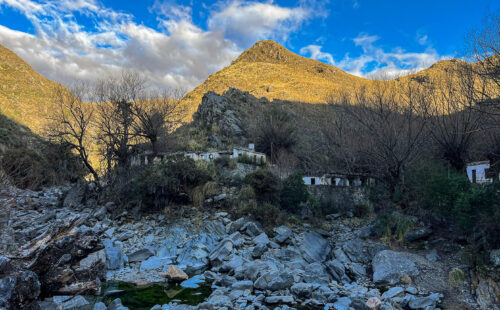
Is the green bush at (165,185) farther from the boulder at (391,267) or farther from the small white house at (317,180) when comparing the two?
the small white house at (317,180)

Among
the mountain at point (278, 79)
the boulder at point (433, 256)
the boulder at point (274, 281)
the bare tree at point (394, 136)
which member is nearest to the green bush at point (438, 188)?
the boulder at point (433, 256)

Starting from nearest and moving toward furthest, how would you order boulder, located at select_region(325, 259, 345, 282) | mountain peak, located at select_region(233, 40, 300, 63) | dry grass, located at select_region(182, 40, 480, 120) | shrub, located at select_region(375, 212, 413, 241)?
1. boulder, located at select_region(325, 259, 345, 282)
2. shrub, located at select_region(375, 212, 413, 241)
3. dry grass, located at select_region(182, 40, 480, 120)
4. mountain peak, located at select_region(233, 40, 300, 63)

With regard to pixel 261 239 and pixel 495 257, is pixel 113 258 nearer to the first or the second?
pixel 261 239

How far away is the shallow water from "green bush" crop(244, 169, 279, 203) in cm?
843

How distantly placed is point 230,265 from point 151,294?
8.78 feet

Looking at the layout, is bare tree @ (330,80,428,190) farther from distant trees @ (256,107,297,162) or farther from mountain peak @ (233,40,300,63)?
mountain peak @ (233,40,300,63)

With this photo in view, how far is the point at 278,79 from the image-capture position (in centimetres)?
7775

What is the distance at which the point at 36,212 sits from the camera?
632 inches

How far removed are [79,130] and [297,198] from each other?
15074 millimetres

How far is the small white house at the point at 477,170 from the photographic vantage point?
1585 centimetres

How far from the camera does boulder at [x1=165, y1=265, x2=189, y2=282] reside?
873 cm

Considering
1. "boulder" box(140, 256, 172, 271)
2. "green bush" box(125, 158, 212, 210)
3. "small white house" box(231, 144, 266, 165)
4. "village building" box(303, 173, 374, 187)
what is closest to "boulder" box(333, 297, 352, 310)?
"boulder" box(140, 256, 172, 271)

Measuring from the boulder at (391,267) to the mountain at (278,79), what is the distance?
145ft

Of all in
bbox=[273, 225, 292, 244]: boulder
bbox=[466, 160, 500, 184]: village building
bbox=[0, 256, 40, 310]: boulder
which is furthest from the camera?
bbox=[466, 160, 500, 184]: village building
